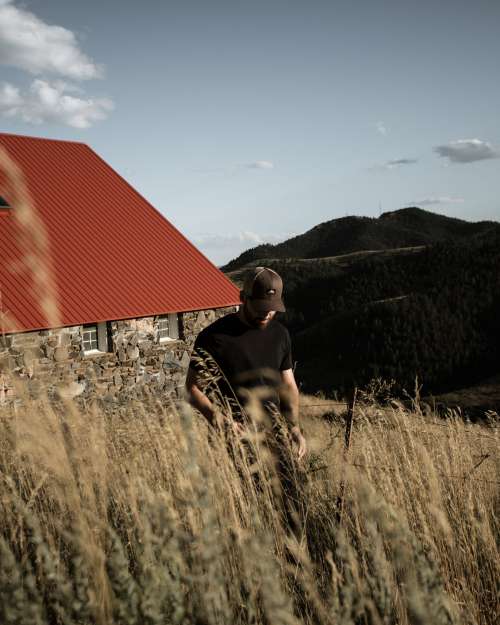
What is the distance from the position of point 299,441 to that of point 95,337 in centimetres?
1121

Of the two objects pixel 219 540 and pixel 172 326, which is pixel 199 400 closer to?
pixel 219 540

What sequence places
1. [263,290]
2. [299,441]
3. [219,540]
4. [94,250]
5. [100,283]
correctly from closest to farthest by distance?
[219,540] < [299,441] < [263,290] < [100,283] < [94,250]

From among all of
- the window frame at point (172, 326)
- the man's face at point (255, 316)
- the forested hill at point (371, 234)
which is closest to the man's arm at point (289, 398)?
the man's face at point (255, 316)

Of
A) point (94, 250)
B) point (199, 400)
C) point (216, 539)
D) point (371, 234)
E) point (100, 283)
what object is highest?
point (371, 234)

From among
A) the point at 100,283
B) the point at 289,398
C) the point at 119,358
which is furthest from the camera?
the point at 100,283

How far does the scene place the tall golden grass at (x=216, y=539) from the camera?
1.54m

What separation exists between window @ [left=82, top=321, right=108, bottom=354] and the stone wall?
15 centimetres

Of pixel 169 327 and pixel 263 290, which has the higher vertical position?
pixel 263 290

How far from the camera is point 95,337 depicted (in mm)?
13516

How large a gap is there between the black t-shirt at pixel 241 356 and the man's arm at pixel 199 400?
0.33ft

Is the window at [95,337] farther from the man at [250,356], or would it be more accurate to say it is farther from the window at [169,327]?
the man at [250,356]

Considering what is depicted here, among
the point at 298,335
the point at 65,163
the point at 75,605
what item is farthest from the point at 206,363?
the point at 298,335

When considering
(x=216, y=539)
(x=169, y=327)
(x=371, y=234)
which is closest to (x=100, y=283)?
(x=169, y=327)

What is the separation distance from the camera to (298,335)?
52562 millimetres
